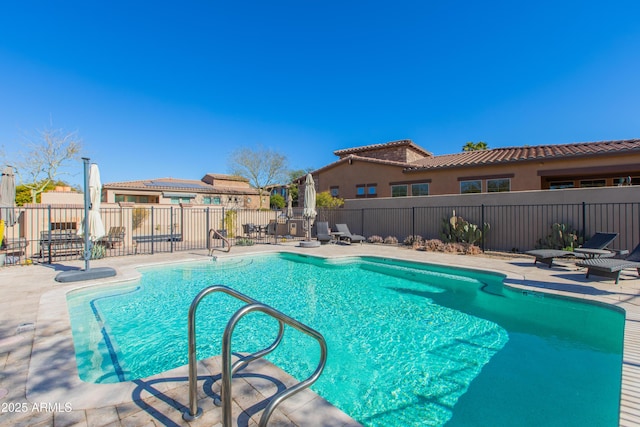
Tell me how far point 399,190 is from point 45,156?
29756 mm

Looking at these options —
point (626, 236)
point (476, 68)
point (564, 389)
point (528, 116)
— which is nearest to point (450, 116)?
point (528, 116)

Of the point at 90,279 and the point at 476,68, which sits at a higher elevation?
the point at 476,68

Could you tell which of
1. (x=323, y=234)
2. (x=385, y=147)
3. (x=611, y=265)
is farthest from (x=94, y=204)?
(x=385, y=147)

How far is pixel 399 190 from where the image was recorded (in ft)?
66.7

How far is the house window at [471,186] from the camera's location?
56.3ft

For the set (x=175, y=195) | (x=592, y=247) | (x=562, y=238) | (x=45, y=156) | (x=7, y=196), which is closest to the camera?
(x=592, y=247)

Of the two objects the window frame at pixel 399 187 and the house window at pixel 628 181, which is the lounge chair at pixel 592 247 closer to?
the house window at pixel 628 181

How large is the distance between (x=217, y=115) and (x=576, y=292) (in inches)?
1114

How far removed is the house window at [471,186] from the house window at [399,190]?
3.67 metres

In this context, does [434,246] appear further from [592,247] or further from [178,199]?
[178,199]

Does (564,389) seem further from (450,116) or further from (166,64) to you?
(450,116)

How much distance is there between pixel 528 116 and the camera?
64.9 ft

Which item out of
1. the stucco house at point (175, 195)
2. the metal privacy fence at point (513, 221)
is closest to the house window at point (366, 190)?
the metal privacy fence at point (513, 221)

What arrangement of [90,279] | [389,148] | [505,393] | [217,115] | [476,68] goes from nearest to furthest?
[505,393] → [90,279] → [476,68] → [389,148] → [217,115]
